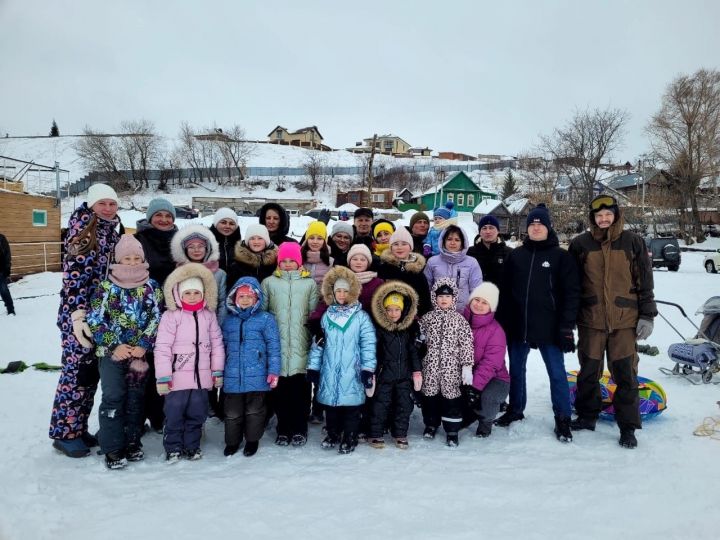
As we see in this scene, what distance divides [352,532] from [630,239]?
3.32m

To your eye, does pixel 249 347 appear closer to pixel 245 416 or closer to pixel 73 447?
pixel 245 416

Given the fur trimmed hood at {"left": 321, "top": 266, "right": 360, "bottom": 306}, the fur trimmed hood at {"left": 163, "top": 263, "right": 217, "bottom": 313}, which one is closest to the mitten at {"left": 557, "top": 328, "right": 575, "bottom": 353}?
the fur trimmed hood at {"left": 321, "top": 266, "right": 360, "bottom": 306}

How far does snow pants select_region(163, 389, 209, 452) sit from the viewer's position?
330 cm

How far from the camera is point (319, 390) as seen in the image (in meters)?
3.58

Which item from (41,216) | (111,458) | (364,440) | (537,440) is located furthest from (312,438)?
(41,216)

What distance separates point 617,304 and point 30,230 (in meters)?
17.8

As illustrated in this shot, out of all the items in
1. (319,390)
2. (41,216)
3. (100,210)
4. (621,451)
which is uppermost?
(41,216)

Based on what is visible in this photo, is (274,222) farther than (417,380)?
Yes

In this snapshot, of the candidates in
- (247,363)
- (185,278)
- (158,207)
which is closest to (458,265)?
(247,363)

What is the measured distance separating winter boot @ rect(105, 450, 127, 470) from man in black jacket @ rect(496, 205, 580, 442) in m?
3.53

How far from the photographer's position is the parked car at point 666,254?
1756 cm

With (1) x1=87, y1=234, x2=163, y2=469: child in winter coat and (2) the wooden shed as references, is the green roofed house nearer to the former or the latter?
(2) the wooden shed

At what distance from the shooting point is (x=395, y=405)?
3684 mm

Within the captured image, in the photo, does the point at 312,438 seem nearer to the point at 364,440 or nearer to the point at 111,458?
the point at 364,440
